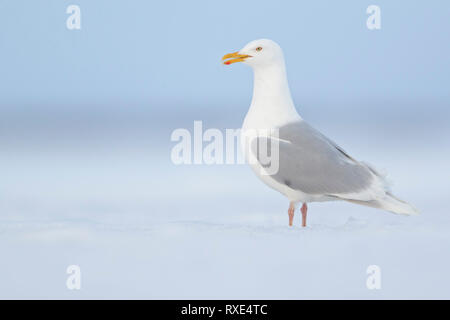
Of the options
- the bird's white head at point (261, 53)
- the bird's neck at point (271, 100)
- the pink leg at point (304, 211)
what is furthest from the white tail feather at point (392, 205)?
the bird's white head at point (261, 53)

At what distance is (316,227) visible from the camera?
5.39 m

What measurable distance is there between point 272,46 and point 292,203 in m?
1.24

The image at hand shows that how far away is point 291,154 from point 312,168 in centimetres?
19

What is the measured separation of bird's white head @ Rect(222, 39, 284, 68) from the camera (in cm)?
543

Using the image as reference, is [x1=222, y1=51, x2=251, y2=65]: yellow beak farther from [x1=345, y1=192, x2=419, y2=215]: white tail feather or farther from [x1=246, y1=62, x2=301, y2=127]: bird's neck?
[x1=345, y1=192, x2=419, y2=215]: white tail feather

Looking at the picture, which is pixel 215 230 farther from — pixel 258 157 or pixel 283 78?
pixel 283 78

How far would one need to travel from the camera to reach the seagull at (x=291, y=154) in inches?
204

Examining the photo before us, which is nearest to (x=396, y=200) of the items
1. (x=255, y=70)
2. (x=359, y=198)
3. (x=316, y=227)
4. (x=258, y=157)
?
(x=359, y=198)

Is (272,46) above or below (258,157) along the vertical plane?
above

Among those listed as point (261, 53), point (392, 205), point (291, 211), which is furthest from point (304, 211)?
point (261, 53)

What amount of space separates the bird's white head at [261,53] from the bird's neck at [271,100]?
0.04 meters

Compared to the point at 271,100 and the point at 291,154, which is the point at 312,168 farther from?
the point at 271,100

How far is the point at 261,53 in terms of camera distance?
5.43 meters

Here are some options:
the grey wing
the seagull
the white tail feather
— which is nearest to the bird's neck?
the seagull
